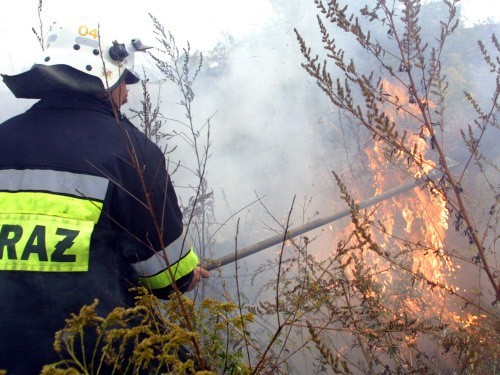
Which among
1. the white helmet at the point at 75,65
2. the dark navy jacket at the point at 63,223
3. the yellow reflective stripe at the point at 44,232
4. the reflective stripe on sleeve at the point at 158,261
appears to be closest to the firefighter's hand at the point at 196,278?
the dark navy jacket at the point at 63,223

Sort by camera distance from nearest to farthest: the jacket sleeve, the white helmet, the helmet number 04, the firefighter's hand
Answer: the jacket sleeve < the white helmet < the firefighter's hand < the helmet number 04

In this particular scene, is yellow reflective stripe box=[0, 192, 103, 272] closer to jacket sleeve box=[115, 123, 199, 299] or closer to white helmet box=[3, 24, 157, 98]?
jacket sleeve box=[115, 123, 199, 299]

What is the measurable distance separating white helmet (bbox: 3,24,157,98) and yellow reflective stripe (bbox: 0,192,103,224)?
0.60 metres

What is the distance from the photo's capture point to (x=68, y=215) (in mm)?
1601

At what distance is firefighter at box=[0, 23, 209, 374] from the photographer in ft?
5.06

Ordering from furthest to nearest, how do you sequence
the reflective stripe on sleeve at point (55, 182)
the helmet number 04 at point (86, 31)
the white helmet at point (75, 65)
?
the helmet number 04 at point (86, 31) → the white helmet at point (75, 65) → the reflective stripe on sleeve at point (55, 182)

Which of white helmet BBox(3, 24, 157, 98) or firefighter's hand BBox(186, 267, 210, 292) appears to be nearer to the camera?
white helmet BBox(3, 24, 157, 98)

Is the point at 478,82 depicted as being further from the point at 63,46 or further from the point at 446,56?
the point at 63,46

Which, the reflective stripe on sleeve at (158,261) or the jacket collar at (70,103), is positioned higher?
the jacket collar at (70,103)

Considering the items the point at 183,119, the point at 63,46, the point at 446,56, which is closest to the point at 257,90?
the point at 183,119

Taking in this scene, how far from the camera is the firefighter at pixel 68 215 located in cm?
154

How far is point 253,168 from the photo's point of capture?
8.87m

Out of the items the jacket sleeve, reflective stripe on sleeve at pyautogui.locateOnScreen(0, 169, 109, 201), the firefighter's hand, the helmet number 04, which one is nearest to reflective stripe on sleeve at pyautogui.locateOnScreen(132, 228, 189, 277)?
the jacket sleeve

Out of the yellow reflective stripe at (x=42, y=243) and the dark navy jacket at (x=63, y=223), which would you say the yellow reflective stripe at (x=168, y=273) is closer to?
the dark navy jacket at (x=63, y=223)
